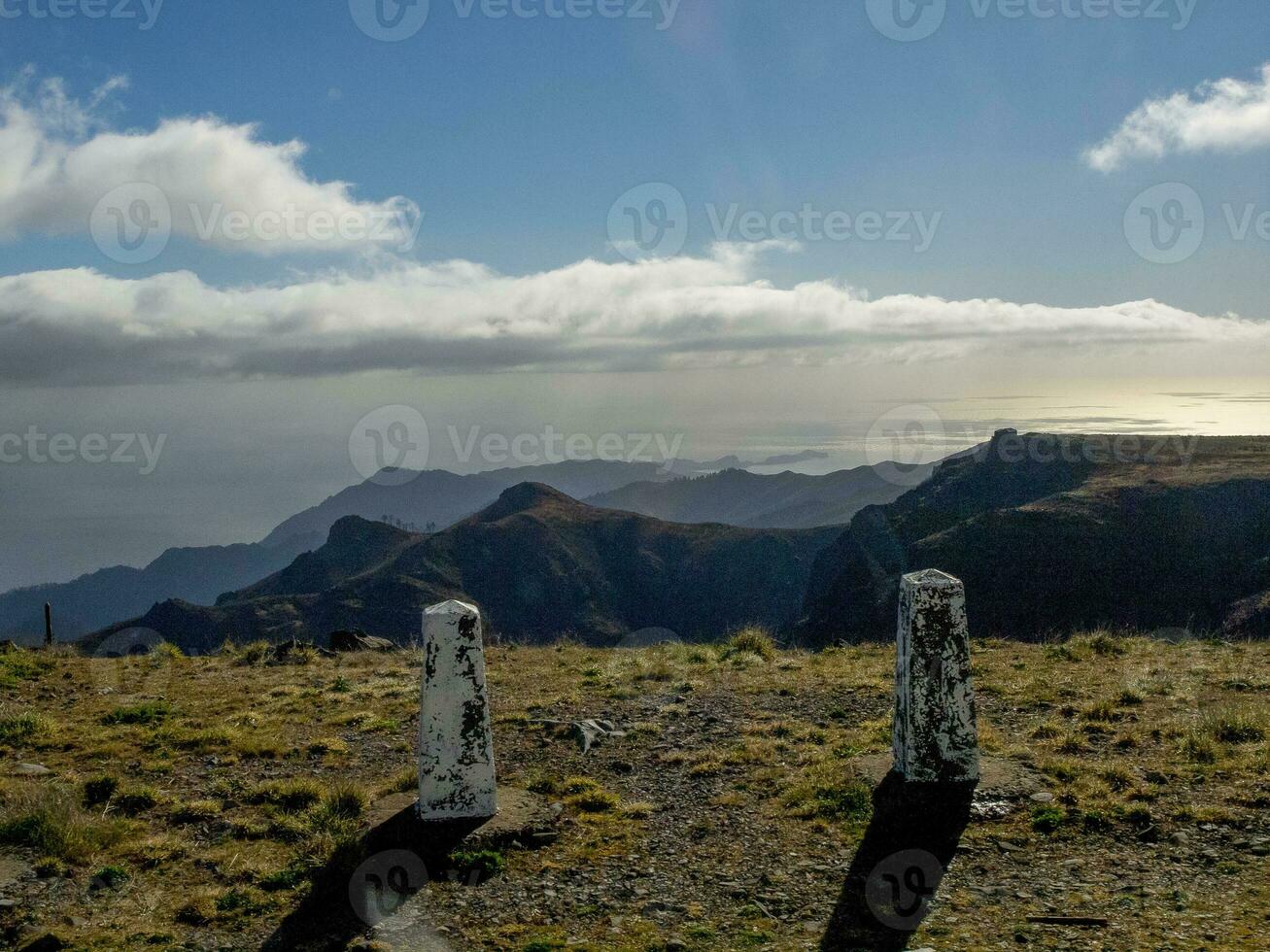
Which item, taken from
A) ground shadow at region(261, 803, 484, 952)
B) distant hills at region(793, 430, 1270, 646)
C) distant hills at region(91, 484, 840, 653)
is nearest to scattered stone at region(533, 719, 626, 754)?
ground shadow at region(261, 803, 484, 952)

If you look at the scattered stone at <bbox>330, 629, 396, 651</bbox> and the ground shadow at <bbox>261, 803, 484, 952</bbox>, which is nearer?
the ground shadow at <bbox>261, 803, 484, 952</bbox>

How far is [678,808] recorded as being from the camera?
29.0ft

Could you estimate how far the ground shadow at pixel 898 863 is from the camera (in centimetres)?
621

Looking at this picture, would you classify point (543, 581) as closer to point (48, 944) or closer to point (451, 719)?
point (451, 719)

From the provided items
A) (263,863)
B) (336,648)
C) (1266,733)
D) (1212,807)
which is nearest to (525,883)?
(263,863)

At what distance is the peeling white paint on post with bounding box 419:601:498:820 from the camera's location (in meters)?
8.21

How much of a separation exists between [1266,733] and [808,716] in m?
4.95

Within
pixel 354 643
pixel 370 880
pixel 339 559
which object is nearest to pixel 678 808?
pixel 370 880

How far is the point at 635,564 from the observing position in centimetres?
13550

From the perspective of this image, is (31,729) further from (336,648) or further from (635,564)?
(635,564)

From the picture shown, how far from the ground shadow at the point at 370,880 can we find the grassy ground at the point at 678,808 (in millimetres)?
158

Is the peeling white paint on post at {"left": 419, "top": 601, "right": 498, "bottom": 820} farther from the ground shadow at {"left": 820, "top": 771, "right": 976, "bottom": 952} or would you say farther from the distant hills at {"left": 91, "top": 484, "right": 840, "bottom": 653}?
the distant hills at {"left": 91, "top": 484, "right": 840, "bottom": 653}

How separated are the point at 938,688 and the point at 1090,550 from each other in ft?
221

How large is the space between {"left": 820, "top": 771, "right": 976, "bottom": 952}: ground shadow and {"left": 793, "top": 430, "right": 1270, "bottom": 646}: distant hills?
151 ft
